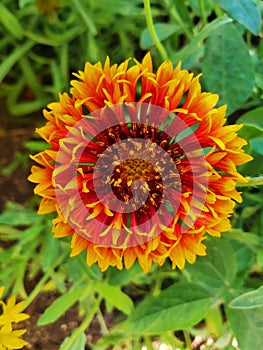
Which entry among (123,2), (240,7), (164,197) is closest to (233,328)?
(164,197)

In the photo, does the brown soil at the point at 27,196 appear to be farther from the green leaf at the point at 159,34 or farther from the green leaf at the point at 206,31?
the green leaf at the point at 206,31

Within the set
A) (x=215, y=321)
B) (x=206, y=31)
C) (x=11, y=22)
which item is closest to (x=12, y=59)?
(x=11, y=22)

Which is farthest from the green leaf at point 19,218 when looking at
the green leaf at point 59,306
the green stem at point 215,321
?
the green stem at point 215,321

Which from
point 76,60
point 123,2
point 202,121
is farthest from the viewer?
point 76,60

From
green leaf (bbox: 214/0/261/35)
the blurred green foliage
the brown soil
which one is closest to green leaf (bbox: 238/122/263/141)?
the blurred green foliage

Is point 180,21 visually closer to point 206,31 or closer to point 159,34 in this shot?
point 159,34

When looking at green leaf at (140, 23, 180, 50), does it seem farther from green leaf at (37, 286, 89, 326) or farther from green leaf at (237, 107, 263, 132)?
green leaf at (37, 286, 89, 326)

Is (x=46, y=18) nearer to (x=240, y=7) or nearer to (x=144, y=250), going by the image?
(x=240, y=7)
